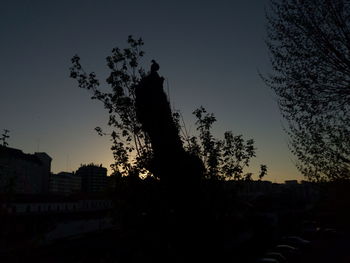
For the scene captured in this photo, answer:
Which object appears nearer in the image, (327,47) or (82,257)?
(327,47)

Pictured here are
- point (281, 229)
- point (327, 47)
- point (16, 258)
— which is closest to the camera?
point (327, 47)

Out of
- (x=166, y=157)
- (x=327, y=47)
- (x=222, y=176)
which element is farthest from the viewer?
(x=222, y=176)

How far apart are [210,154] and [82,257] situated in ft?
57.4

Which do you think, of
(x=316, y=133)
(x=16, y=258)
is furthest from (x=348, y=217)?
(x=16, y=258)

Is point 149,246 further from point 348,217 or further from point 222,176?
point 348,217

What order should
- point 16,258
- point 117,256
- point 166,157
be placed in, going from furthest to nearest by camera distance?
point 117,256, point 16,258, point 166,157

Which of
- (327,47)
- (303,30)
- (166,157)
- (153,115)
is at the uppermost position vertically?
(303,30)

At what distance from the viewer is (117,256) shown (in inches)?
946

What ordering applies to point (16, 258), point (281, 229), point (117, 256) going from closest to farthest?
1. point (16, 258)
2. point (117, 256)
3. point (281, 229)

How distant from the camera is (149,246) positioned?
977cm

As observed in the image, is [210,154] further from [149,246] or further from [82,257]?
[82,257]

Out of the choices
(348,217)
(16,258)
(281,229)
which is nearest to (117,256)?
(16,258)

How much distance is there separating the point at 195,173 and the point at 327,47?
20.2 feet

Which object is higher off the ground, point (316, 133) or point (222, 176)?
point (316, 133)
